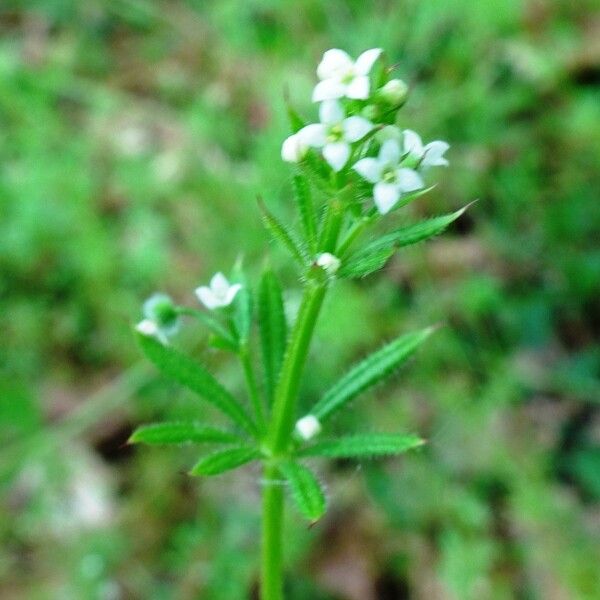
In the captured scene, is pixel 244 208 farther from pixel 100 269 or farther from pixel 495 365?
pixel 495 365

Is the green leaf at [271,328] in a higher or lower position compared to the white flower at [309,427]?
higher

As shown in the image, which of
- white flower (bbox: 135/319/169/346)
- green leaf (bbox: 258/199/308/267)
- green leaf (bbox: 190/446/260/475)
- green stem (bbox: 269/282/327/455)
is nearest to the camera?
green leaf (bbox: 258/199/308/267)

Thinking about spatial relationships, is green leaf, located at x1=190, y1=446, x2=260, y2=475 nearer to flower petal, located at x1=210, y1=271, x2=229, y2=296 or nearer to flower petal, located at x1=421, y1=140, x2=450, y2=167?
flower petal, located at x1=210, y1=271, x2=229, y2=296

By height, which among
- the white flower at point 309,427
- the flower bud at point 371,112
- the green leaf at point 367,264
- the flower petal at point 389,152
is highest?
the flower bud at point 371,112

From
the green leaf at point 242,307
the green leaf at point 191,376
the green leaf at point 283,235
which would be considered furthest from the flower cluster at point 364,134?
the green leaf at point 191,376

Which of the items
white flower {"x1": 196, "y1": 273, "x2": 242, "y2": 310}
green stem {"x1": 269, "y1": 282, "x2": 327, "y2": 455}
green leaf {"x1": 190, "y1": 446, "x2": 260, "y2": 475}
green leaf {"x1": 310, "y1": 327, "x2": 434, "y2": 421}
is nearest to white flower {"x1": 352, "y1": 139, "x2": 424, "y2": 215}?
green stem {"x1": 269, "y1": 282, "x2": 327, "y2": 455}

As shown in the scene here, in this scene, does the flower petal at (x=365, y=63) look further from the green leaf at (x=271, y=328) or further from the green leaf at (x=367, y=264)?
the green leaf at (x=271, y=328)
